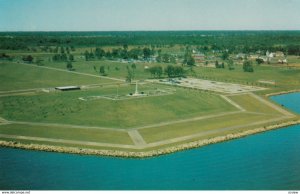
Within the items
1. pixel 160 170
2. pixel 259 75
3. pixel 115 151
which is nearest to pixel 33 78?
pixel 259 75

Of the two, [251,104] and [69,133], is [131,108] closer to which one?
[69,133]

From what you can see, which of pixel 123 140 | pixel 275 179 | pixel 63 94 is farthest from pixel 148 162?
pixel 63 94

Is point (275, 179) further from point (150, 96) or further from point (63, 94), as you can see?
point (63, 94)

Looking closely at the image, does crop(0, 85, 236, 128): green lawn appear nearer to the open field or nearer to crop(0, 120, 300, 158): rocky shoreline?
the open field

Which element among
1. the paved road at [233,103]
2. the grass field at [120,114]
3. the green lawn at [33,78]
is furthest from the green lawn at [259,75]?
the green lawn at [33,78]

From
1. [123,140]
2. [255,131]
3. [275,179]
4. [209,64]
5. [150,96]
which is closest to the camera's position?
[275,179]

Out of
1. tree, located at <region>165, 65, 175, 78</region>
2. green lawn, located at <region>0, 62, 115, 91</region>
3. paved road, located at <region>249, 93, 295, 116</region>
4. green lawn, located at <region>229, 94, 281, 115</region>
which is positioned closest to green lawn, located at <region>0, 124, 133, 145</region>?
green lawn, located at <region>229, 94, 281, 115</region>

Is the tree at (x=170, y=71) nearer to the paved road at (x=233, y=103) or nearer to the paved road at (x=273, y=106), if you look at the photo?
the paved road at (x=273, y=106)
